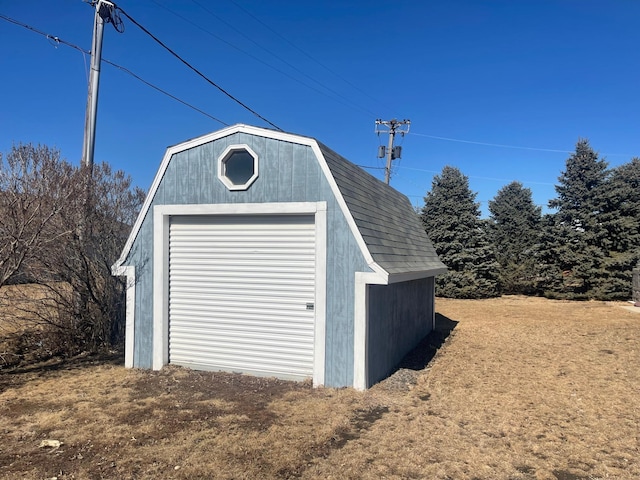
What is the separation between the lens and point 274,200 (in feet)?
21.9

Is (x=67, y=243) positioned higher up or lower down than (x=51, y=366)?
higher up

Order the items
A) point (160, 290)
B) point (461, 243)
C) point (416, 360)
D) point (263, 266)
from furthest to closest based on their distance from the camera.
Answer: point (461, 243) → point (416, 360) → point (160, 290) → point (263, 266)

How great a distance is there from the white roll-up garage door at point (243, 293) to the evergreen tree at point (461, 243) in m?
16.8

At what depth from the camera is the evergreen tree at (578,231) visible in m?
20.7

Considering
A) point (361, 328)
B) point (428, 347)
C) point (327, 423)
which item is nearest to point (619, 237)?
point (428, 347)

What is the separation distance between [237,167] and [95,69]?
4.36 meters

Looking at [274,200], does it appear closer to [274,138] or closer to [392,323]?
[274,138]

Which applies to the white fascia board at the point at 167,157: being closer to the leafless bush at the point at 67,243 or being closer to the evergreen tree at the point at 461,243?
the leafless bush at the point at 67,243

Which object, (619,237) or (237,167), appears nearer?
(237,167)

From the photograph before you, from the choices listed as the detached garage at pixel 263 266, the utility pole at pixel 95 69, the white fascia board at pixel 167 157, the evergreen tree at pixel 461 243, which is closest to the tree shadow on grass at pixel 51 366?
the detached garage at pixel 263 266

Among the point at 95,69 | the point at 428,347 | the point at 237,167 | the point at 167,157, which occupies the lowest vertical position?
the point at 428,347

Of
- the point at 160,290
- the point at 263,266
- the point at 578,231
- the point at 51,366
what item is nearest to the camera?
the point at 263,266

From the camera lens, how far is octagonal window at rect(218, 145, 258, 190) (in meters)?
6.79

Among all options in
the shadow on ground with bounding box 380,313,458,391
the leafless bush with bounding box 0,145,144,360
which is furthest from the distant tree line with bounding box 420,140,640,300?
the leafless bush with bounding box 0,145,144,360
